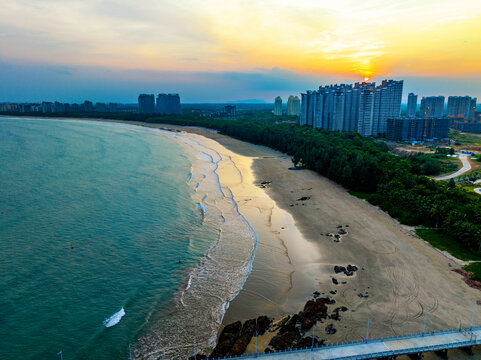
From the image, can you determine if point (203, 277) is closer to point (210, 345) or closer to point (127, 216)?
point (210, 345)

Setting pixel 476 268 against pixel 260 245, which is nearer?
pixel 476 268

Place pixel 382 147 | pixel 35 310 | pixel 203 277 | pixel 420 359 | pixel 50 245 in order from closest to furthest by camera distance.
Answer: pixel 420 359 < pixel 35 310 < pixel 203 277 < pixel 50 245 < pixel 382 147

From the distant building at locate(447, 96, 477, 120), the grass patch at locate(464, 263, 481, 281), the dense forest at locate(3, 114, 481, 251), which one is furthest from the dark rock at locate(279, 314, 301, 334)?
the distant building at locate(447, 96, 477, 120)

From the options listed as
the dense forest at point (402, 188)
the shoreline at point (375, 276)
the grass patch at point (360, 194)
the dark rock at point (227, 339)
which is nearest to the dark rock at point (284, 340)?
the shoreline at point (375, 276)

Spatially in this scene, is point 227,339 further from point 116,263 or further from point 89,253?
point 89,253

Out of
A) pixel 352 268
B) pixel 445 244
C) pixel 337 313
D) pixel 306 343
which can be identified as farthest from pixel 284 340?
pixel 445 244

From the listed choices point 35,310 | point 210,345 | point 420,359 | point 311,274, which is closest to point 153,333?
point 210,345
